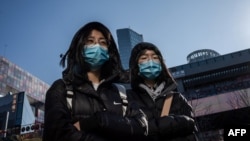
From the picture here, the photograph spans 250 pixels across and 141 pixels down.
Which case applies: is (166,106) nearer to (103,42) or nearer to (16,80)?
(103,42)

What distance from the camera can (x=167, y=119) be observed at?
6.27ft

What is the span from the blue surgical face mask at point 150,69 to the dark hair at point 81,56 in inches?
16.0

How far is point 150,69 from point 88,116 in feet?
3.85

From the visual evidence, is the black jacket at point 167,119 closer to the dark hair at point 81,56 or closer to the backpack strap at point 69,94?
the dark hair at point 81,56

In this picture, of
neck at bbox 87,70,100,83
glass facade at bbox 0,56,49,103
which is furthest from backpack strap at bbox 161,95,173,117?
glass facade at bbox 0,56,49,103

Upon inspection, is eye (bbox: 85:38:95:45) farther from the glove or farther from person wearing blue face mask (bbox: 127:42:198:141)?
the glove

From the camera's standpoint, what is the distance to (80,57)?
223 centimetres

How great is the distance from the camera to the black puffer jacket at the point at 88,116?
1445mm

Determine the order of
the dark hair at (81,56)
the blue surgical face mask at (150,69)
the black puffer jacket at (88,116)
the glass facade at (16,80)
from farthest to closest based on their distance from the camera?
the glass facade at (16,80) → the blue surgical face mask at (150,69) → the dark hair at (81,56) → the black puffer jacket at (88,116)

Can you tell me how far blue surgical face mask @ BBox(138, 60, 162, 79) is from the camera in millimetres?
2723

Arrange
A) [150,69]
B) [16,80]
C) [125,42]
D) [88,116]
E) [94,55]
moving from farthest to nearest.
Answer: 1. [125,42]
2. [16,80]
3. [150,69]
4. [94,55]
5. [88,116]

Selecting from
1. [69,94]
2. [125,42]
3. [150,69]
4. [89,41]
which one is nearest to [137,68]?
[150,69]

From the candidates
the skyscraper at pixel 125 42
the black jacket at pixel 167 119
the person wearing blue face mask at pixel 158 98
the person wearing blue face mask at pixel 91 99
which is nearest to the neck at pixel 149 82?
the person wearing blue face mask at pixel 158 98

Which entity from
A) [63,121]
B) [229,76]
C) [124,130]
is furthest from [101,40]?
[229,76]
